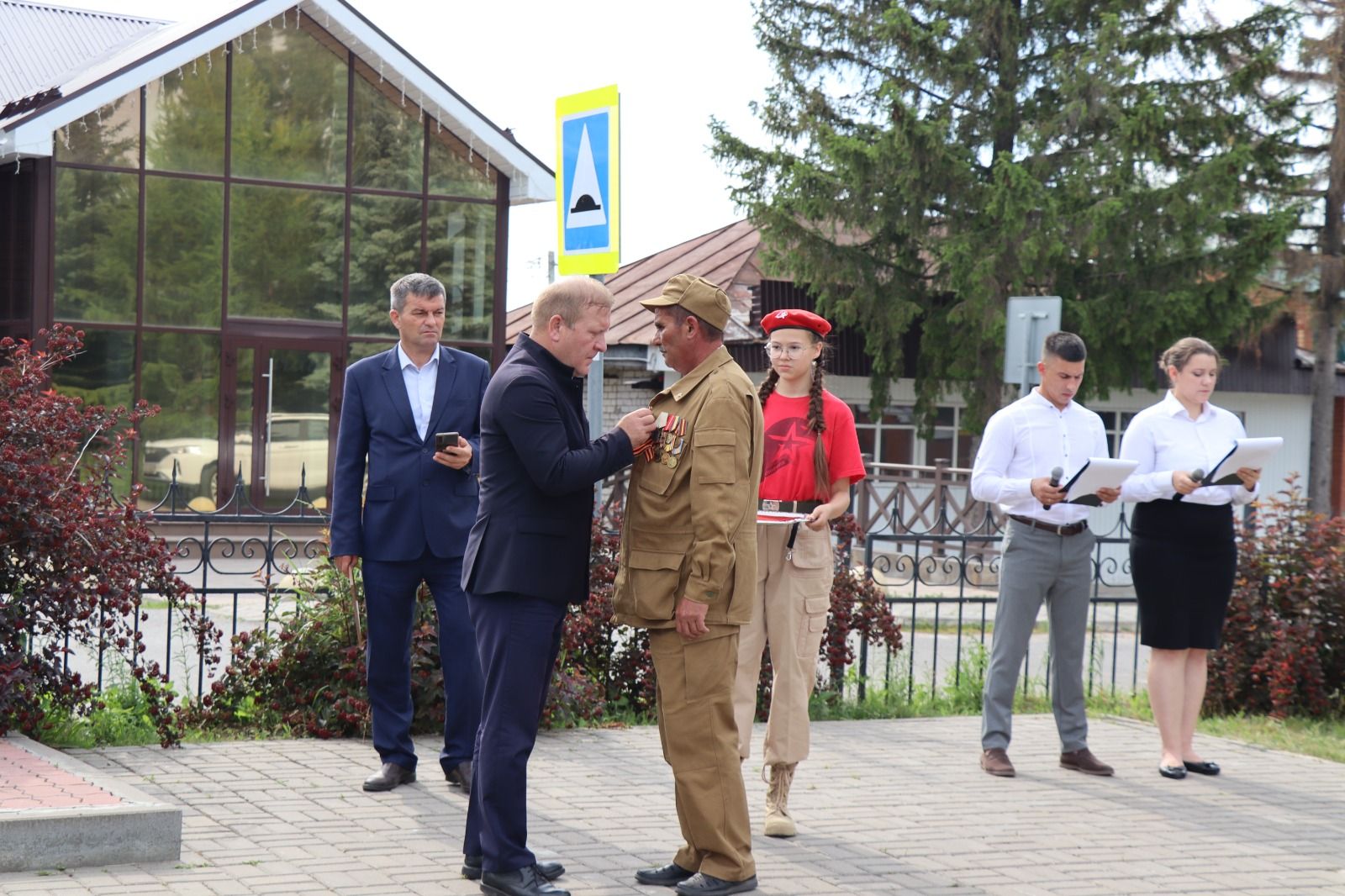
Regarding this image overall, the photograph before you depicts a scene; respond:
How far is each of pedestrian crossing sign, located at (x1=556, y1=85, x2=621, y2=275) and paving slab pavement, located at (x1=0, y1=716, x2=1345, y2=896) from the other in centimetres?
228

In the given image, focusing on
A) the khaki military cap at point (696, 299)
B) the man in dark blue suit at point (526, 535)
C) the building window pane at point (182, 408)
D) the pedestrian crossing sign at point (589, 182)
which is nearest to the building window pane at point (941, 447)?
the building window pane at point (182, 408)

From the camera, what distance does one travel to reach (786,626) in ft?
19.5

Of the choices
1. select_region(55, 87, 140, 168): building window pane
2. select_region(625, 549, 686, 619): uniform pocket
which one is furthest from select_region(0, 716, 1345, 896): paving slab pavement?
select_region(55, 87, 140, 168): building window pane

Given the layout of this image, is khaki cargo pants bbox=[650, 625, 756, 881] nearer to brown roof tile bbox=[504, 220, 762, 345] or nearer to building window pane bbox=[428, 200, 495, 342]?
building window pane bbox=[428, 200, 495, 342]

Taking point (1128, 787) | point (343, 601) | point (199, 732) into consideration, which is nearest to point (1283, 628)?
point (1128, 787)

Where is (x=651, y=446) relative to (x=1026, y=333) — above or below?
below

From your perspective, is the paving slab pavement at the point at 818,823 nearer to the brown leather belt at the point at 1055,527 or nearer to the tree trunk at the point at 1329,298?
the brown leather belt at the point at 1055,527

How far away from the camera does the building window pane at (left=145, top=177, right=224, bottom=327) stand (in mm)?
21688

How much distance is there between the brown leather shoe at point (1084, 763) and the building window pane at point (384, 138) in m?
17.9

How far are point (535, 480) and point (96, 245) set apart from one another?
60.2ft

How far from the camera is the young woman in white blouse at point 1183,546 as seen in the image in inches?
283

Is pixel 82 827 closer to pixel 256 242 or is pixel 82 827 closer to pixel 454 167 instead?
pixel 256 242

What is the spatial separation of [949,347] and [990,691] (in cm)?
1918

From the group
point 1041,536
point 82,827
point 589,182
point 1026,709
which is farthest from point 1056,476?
point 82,827
